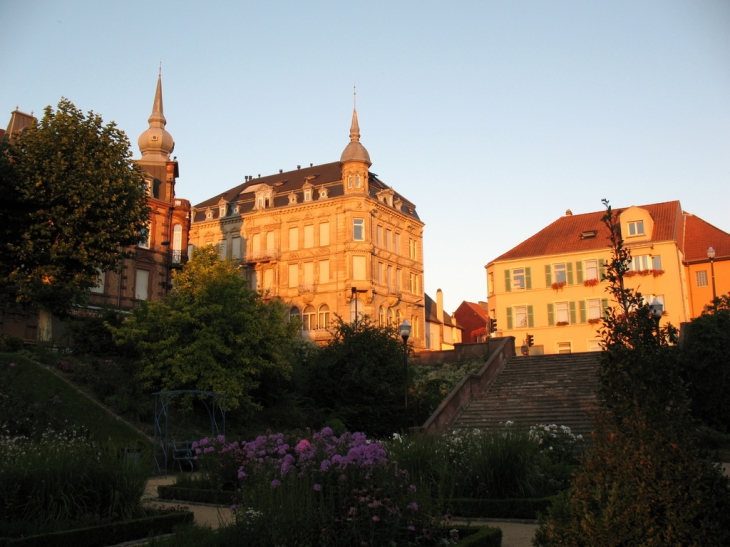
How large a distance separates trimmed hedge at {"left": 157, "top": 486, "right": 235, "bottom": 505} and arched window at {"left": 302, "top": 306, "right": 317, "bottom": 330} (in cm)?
4379

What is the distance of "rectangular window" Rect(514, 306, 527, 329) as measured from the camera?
49.8m

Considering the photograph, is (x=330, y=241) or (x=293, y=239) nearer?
(x=330, y=241)

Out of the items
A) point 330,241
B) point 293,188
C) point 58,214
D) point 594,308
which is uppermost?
point 293,188

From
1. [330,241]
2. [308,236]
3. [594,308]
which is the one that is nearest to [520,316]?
[594,308]

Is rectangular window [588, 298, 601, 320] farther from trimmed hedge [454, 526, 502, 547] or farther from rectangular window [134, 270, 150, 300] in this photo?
trimmed hedge [454, 526, 502, 547]

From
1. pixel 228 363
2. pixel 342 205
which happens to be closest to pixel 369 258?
pixel 342 205

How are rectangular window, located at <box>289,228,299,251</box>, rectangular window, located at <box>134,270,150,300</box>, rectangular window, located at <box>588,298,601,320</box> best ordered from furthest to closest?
rectangular window, located at <box>289,228,299,251</box> < rectangular window, located at <box>134,270,150,300</box> < rectangular window, located at <box>588,298,601,320</box>

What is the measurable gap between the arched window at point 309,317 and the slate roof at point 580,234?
15.3m

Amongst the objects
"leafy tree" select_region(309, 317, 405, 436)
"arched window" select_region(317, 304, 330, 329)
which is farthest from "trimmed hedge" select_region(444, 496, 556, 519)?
"arched window" select_region(317, 304, 330, 329)

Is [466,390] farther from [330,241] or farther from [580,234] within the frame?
[330,241]

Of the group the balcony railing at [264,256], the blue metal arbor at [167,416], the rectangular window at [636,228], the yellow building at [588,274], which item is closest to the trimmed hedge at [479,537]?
the blue metal arbor at [167,416]

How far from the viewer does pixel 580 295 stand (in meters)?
48.3

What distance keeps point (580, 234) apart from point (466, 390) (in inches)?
1063

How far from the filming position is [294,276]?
60.0 metres
